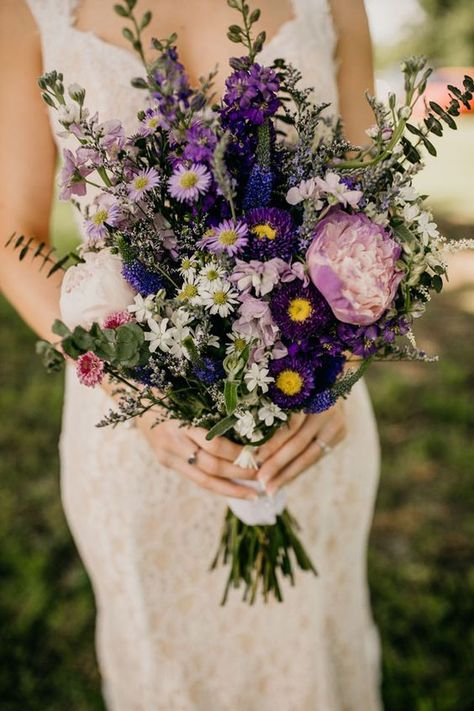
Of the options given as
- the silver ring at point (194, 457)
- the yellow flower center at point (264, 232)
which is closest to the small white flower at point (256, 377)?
the yellow flower center at point (264, 232)

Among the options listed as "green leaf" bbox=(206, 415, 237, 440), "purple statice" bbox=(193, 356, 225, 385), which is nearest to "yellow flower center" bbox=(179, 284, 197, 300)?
"purple statice" bbox=(193, 356, 225, 385)

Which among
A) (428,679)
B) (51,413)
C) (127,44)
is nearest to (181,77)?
(127,44)

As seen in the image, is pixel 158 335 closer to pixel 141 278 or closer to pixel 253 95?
pixel 141 278

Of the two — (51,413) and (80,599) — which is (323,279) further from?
(51,413)

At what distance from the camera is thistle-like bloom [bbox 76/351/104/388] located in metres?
0.98

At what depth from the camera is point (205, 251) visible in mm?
1026

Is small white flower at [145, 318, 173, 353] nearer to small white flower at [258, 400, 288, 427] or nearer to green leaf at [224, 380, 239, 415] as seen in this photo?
green leaf at [224, 380, 239, 415]

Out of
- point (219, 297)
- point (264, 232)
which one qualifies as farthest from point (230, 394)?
point (264, 232)

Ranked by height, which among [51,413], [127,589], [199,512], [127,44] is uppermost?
[127,44]

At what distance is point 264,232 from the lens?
3.20ft

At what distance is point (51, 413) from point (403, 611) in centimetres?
240

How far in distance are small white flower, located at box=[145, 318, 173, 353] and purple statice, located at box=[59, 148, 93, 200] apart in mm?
254

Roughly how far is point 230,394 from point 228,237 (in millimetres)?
251

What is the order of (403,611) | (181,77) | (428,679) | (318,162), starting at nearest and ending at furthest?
(181,77)
(318,162)
(428,679)
(403,611)
